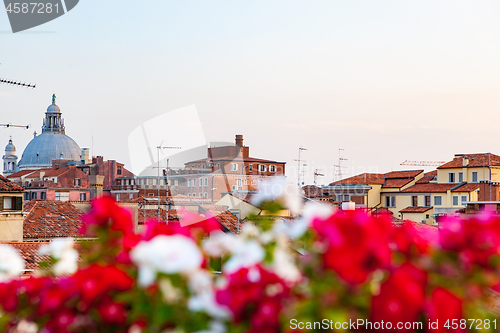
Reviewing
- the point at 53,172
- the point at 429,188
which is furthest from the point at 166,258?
the point at 53,172

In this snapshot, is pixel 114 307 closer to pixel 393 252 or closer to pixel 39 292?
pixel 39 292

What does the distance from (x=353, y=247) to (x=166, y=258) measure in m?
0.59

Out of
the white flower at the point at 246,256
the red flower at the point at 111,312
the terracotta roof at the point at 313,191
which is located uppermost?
the terracotta roof at the point at 313,191

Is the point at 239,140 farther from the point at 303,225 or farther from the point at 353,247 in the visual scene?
the point at 353,247

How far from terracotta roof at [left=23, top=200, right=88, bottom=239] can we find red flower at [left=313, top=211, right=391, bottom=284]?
23.0 metres

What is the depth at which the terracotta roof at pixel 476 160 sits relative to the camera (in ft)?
159

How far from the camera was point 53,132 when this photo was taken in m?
113

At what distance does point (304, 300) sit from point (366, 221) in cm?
33

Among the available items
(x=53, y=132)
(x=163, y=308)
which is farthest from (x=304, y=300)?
(x=53, y=132)

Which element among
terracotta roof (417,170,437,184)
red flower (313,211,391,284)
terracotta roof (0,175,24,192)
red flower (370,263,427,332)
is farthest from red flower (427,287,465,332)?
terracotta roof (417,170,437,184)

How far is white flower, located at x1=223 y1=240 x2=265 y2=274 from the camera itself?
2193 mm

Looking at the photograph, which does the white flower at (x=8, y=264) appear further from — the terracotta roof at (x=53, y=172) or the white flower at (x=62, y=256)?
the terracotta roof at (x=53, y=172)

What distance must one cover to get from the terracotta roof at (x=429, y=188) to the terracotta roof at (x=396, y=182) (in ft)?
2.72

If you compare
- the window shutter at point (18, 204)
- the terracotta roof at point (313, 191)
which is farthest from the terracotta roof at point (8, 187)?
the terracotta roof at point (313, 191)
